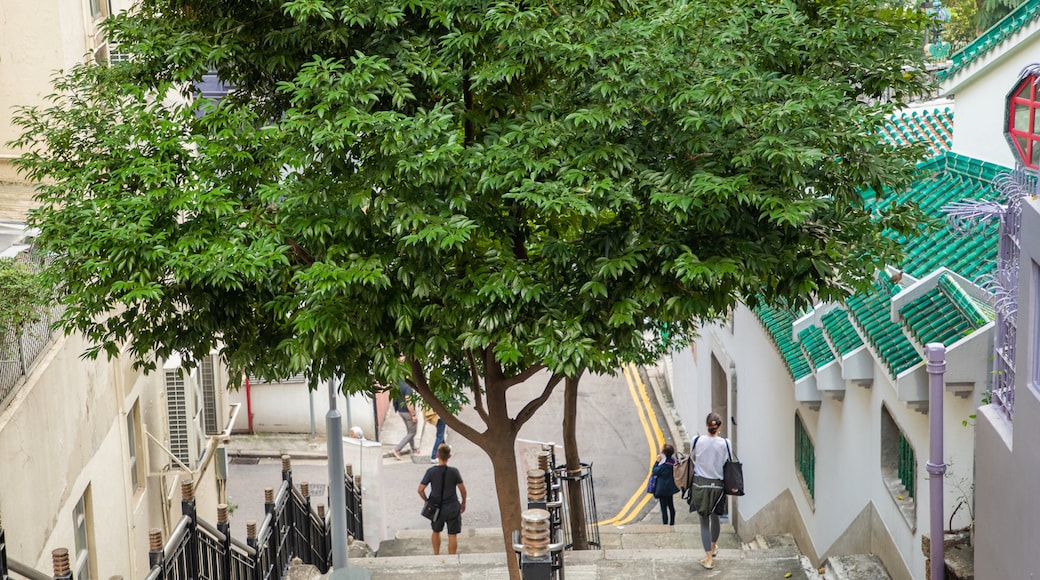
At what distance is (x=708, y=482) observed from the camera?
39.5ft

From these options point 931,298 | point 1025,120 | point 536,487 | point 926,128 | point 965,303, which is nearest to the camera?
point 536,487

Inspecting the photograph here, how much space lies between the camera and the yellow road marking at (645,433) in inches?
782

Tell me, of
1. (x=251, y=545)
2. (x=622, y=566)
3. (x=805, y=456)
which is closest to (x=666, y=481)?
(x=805, y=456)

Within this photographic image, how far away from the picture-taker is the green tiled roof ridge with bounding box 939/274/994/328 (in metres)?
9.09

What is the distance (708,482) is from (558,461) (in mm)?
10929

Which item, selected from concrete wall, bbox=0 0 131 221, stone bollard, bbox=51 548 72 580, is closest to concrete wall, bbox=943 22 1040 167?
stone bollard, bbox=51 548 72 580

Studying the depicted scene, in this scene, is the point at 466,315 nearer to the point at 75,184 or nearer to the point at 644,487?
the point at 75,184

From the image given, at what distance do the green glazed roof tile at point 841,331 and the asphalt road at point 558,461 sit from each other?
6708mm

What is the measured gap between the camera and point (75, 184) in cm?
881

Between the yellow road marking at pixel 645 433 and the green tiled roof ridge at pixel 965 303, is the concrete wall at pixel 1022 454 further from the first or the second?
the yellow road marking at pixel 645 433

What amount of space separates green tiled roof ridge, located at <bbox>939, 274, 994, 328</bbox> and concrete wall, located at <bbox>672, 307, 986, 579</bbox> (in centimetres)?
42

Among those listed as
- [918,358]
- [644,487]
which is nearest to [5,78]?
[918,358]

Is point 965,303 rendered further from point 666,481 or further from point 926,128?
point 926,128

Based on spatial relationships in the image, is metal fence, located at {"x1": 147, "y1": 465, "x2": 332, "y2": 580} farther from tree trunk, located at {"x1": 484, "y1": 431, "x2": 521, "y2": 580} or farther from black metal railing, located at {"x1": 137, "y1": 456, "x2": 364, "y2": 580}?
tree trunk, located at {"x1": 484, "y1": 431, "x2": 521, "y2": 580}
